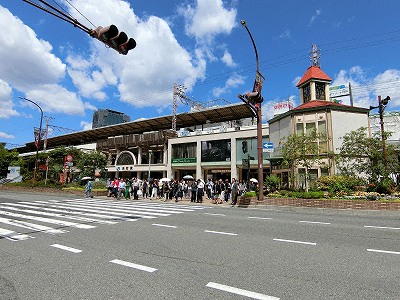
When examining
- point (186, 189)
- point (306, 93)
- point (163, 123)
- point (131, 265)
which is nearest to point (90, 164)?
point (163, 123)

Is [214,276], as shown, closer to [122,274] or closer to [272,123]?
[122,274]

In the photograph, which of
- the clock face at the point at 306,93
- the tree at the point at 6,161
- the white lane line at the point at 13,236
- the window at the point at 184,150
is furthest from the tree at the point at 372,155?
the tree at the point at 6,161

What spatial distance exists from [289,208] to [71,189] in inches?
894

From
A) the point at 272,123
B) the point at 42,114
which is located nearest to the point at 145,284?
the point at 272,123

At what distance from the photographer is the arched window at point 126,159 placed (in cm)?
4749

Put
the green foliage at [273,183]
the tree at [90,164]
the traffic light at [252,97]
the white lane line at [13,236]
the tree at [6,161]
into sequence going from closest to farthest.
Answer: the white lane line at [13,236], the traffic light at [252,97], the green foliage at [273,183], the tree at [90,164], the tree at [6,161]

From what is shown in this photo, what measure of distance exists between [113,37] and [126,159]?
43.9 metres

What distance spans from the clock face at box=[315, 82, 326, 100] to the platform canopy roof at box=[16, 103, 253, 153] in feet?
45.5

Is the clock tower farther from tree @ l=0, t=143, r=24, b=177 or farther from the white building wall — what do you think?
tree @ l=0, t=143, r=24, b=177

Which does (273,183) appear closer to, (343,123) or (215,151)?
(343,123)

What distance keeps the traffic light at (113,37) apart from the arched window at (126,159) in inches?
1640

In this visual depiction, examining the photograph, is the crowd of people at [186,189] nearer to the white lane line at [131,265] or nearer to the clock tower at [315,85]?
the clock tower at [315,85]

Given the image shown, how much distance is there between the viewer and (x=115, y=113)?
109 metres

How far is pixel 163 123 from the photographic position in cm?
5009
